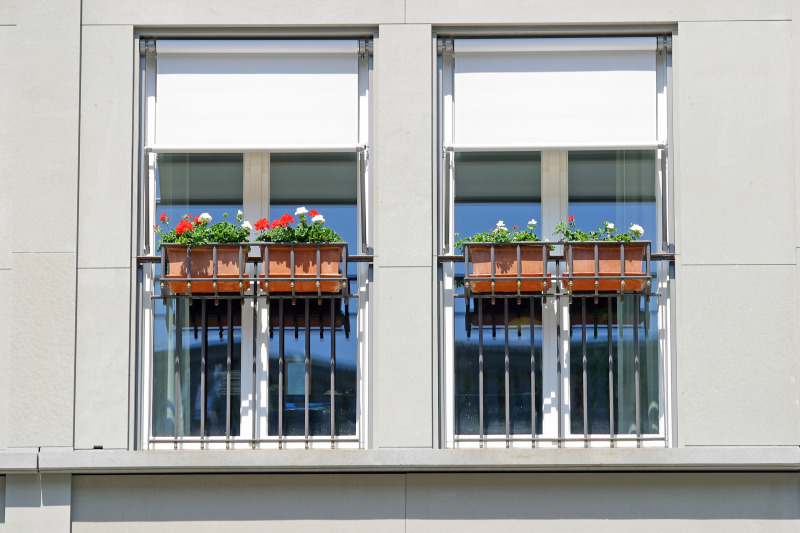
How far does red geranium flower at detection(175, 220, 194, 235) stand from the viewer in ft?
25.8

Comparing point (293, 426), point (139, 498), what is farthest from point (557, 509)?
point (139, 498)

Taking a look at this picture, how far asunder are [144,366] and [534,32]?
387 cm

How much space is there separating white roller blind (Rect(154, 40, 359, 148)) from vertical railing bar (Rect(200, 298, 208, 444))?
130 centimetres

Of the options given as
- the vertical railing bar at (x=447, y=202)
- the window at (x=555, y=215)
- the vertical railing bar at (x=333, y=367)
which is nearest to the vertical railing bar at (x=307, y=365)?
the vertical railing bar at (x=333, y=367)

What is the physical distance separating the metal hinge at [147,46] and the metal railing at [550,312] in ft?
9.00

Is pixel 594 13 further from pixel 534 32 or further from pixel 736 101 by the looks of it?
pixel 736 101

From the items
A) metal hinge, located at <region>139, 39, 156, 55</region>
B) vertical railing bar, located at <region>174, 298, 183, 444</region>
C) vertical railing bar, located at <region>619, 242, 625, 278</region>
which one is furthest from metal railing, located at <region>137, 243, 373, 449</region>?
vertical railing bar, located at <region>619, 242, 625, 278</region>

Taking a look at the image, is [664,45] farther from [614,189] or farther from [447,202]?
[447,202]

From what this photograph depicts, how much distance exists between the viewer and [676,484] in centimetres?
774

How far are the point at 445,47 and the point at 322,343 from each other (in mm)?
2427

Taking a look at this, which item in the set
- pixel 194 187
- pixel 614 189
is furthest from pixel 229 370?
pixel 614 189

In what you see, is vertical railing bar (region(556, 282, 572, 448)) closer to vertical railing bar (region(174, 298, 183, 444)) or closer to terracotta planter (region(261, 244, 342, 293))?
terracotta planter (region(261, 244, 342, 293))

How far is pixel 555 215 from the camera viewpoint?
26.8 feet

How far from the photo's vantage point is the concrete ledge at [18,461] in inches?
298
